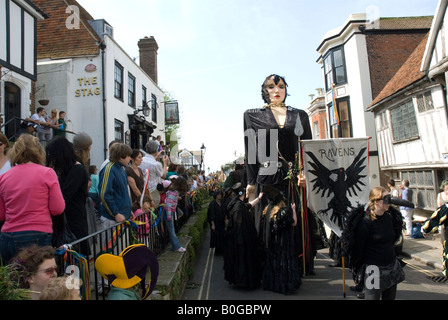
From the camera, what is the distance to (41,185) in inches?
111

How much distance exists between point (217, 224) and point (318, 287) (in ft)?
10.4

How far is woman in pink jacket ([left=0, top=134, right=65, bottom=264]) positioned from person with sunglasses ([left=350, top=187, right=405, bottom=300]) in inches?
121

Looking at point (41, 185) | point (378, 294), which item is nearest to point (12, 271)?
point (41, 185)

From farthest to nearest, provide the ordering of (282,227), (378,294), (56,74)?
(56,74) < (282,227) < (378,294)

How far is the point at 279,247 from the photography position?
4.83 meters

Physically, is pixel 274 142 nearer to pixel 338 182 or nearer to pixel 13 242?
pixel 338 182

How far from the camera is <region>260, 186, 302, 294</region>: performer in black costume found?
4.75 meters

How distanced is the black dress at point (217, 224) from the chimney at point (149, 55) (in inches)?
688

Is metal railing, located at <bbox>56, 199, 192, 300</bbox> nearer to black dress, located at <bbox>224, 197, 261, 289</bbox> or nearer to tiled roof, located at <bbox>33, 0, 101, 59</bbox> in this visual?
black dress, located at <bbox>224, 197, 261, 289</bbox>

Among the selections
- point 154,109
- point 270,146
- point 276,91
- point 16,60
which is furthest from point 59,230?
point 154,109

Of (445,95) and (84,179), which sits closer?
(84,179)

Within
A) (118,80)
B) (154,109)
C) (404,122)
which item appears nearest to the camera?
(404,122)

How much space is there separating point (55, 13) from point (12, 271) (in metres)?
17.0

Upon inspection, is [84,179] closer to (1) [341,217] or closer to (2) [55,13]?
(1) [341,217]
